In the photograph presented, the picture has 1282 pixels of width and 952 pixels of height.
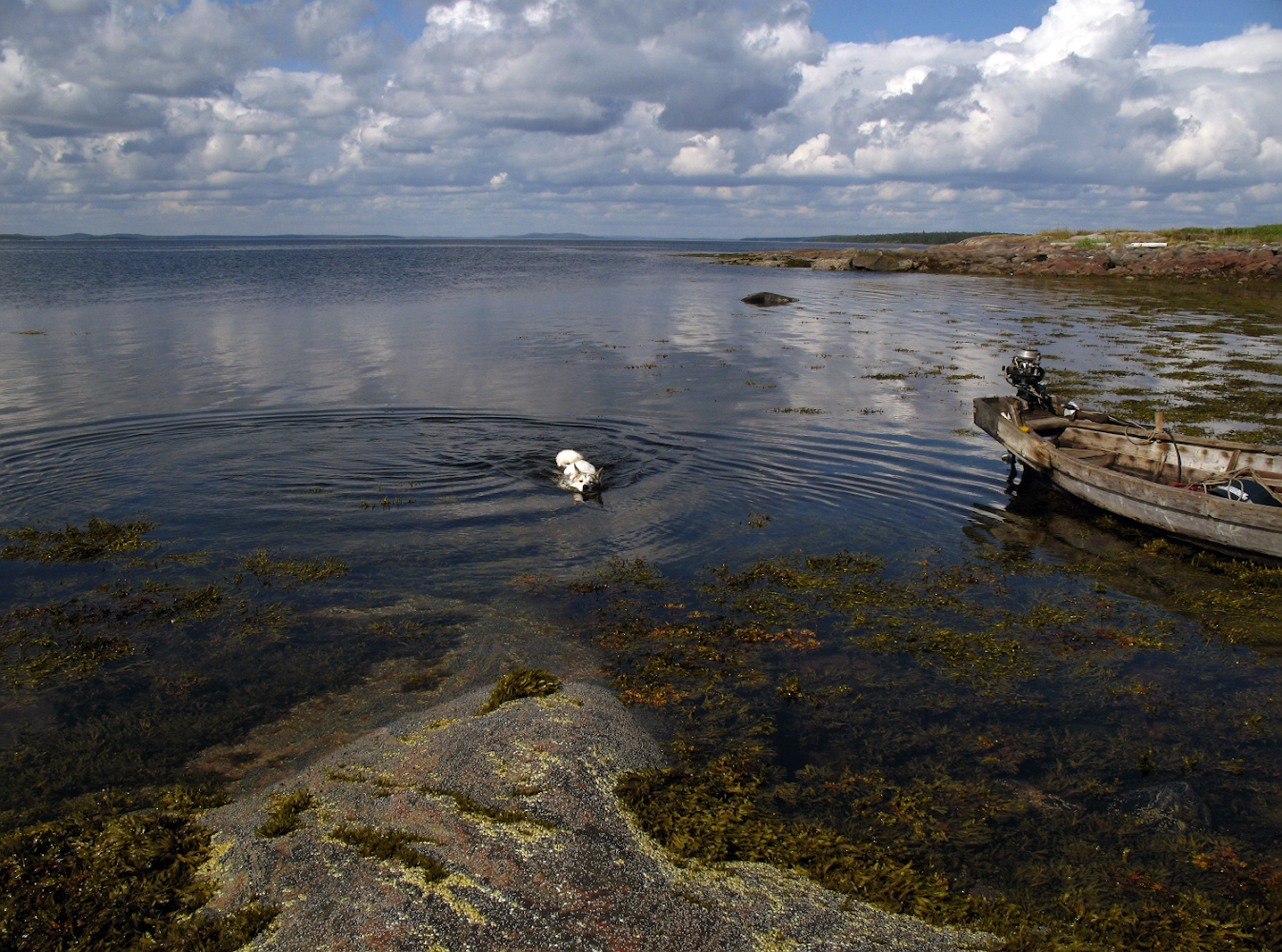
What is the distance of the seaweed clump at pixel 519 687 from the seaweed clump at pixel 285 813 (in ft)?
6.44

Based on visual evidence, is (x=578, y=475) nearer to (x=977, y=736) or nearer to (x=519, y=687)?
(x=519, y=687)

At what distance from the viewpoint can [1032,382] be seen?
18078 millimetres

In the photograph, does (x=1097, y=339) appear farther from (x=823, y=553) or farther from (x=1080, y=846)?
(x=1080, y=846)

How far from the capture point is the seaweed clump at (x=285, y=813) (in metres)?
6.02

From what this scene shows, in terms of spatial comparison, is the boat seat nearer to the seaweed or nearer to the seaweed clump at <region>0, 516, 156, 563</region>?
the seaweed

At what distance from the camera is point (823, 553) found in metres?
12.9

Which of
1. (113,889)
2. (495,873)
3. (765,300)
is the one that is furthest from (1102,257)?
(113,889)

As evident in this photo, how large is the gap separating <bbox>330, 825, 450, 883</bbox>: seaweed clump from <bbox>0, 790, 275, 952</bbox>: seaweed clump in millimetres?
742

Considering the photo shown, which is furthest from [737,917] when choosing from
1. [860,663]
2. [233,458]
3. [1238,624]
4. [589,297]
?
[589,297]

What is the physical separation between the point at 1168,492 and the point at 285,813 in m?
13.9

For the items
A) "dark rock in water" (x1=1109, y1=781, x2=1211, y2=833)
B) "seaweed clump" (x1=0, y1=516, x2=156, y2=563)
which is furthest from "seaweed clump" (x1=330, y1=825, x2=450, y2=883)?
"seaweed clump" (x1=0, y1=516, x2=156, y2=563)

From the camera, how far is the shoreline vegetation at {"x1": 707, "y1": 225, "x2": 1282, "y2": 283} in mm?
74375

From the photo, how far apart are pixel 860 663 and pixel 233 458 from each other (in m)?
14.6

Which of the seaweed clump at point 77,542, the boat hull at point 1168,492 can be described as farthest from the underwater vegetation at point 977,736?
the seaweed clump at point 77,542
